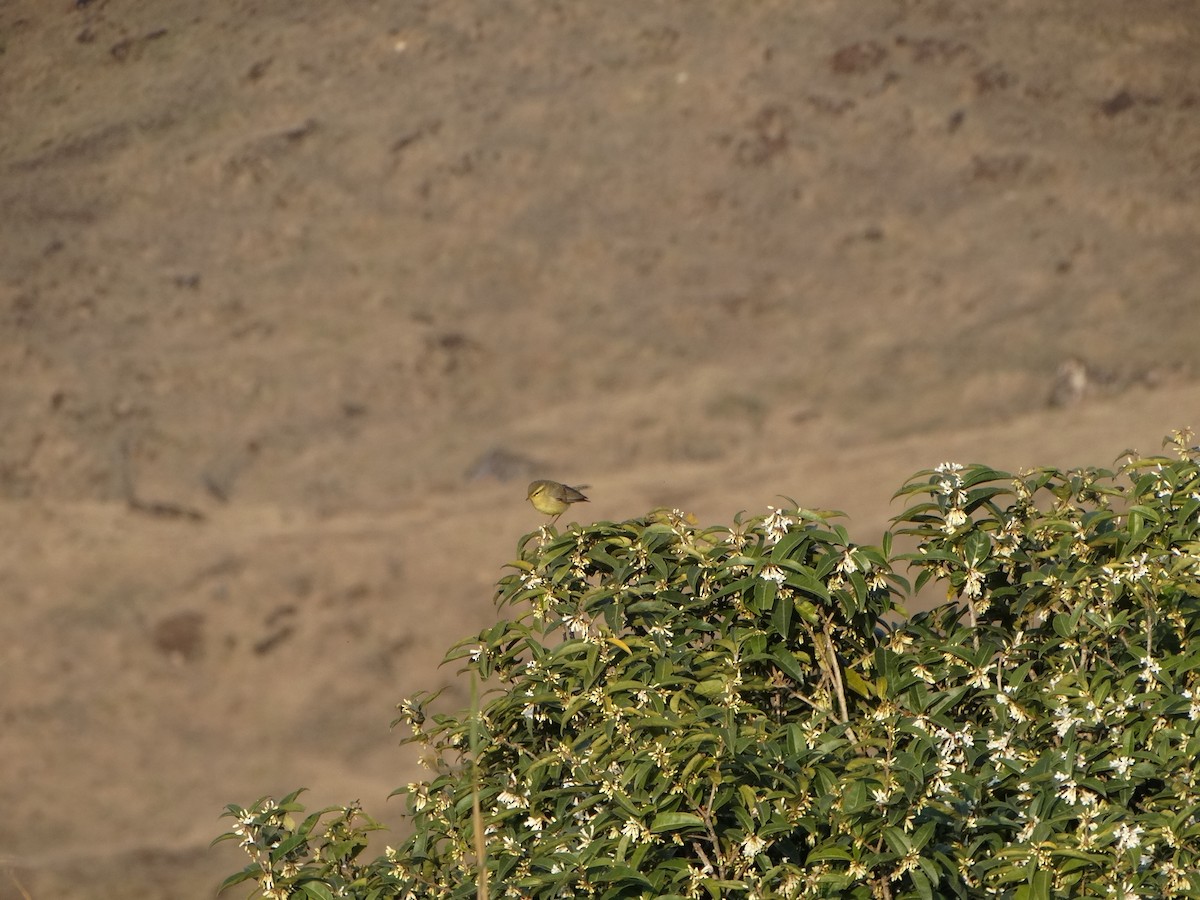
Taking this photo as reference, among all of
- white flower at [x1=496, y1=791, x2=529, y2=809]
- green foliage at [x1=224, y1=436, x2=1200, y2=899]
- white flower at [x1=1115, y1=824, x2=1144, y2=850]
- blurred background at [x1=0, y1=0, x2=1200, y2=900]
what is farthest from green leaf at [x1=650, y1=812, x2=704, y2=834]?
blurred background at [x1=0, y1=0, x2=1200, y2=900]

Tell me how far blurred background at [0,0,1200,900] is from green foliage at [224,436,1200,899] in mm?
4455

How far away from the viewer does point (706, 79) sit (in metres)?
14.0

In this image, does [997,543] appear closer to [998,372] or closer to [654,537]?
[654,537]

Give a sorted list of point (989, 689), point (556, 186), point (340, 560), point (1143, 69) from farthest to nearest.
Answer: point (1143, 69), point (556, 186), point (340, 560), point (989, 689)

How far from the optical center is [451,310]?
12.3 m

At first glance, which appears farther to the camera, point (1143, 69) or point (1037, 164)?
point (1143, 69)

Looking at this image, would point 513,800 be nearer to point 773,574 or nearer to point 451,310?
point 773,574

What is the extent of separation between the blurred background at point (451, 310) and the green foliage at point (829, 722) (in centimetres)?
446

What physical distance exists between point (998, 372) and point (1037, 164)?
2857 mm

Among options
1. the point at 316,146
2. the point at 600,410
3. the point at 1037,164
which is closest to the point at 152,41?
the point at 316,146

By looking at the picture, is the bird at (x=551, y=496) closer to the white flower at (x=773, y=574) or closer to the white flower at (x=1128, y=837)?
the white flower at (x=773, y=574)

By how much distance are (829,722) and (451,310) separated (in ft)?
32.2

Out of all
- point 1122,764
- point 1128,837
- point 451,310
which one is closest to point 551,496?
point 1122,764

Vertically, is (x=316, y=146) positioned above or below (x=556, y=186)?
above
